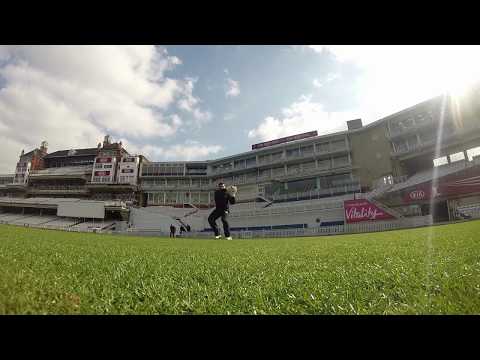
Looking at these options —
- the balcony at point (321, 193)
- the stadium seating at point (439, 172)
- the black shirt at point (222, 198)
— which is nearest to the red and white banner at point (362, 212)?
the stadium seating at point (439, 172)

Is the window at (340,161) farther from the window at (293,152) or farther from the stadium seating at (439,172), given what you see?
the stadium seating at (439,172)

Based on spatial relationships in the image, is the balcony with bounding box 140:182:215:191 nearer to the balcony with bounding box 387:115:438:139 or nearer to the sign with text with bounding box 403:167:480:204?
the balcony with bounding box 387:115:438:139

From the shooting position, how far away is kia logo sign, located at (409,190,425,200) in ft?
87.9

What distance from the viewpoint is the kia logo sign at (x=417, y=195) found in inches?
1055

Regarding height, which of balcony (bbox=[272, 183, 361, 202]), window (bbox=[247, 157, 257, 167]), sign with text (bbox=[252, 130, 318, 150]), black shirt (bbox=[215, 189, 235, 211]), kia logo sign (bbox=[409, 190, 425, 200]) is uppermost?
sign with text (bbox=[252, 130, 318, 150])

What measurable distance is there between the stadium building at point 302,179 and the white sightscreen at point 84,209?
390 mm

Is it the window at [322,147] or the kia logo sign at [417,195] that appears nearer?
the kia logo sign at [417,195]

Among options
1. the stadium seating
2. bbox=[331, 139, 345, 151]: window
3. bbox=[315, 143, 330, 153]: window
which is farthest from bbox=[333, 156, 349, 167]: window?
the stadium seating

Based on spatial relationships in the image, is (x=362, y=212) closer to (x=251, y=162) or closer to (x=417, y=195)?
(x=417, y=195)

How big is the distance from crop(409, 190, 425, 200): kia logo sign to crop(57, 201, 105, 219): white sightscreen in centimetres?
5015

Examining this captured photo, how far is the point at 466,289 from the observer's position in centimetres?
133

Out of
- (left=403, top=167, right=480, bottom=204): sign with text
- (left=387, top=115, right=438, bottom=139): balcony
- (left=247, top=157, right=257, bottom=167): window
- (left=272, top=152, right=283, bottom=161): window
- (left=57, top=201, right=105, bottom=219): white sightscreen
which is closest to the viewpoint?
(left=403, top=167, right=480, bottom=204): sign with text
